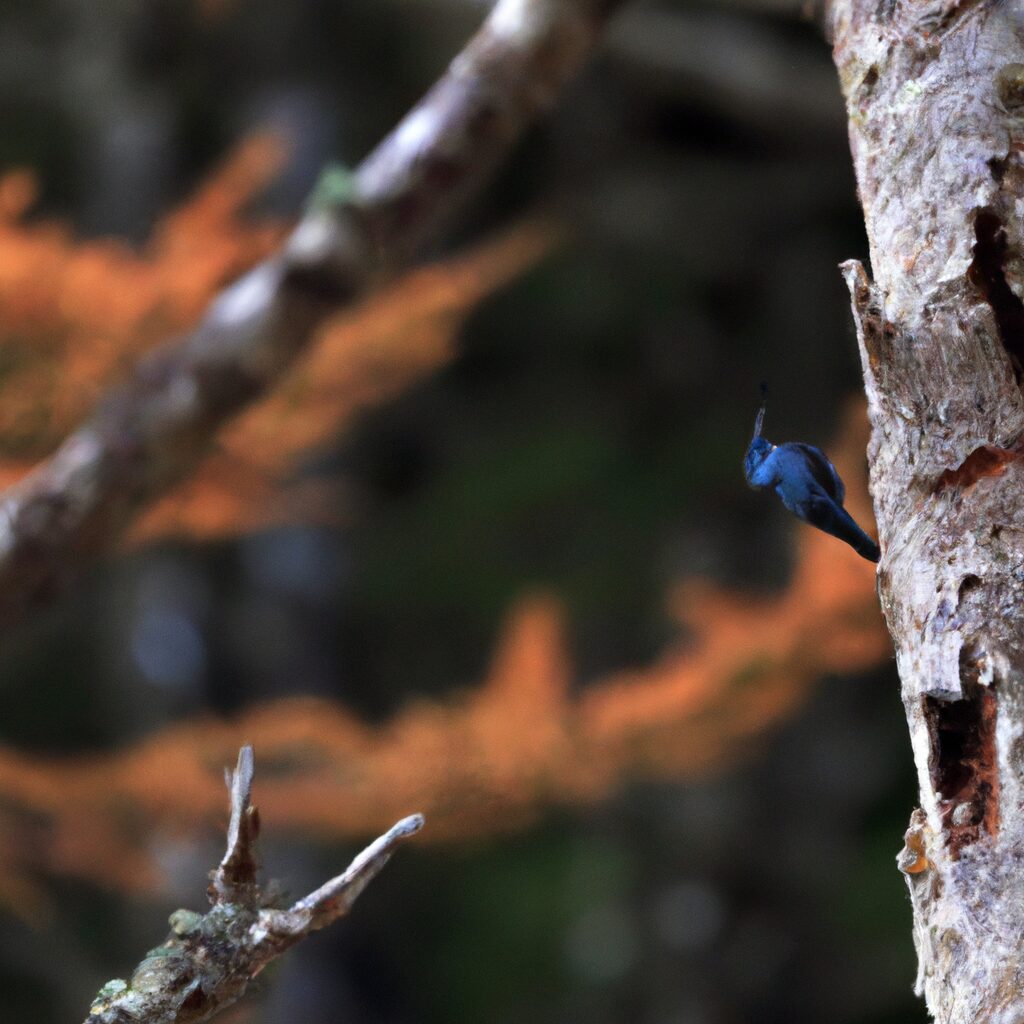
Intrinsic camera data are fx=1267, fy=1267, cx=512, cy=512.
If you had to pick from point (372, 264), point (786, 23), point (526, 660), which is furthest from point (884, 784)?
point (372, 264)

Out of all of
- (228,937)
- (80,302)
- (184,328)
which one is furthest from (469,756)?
(228,937)

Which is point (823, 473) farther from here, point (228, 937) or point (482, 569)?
point (482, 569)

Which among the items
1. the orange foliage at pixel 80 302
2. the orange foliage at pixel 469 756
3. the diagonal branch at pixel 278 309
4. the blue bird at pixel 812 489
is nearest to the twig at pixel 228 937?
the blue bird at pixel 812 489

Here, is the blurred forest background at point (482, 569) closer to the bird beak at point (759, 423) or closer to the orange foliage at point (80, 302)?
the orange foliage at point (80, 302)

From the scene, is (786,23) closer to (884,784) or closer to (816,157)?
(816,157)

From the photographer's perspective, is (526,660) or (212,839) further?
(212,839)

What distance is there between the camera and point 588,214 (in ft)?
11.6

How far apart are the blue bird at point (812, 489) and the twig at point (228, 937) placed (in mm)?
229

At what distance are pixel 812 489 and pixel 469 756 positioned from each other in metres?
1.52

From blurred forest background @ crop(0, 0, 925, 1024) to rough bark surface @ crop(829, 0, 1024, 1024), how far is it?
1.12 m

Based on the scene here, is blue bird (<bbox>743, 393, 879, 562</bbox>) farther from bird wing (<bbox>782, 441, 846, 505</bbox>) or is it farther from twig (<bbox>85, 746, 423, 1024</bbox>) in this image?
twig (<bbox>85, 746, 423, 1024</bbox>)

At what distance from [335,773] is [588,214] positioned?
6.39 ft

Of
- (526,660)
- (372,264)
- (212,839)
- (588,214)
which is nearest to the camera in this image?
(372,264)

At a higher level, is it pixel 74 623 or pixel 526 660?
pixel 74 623
